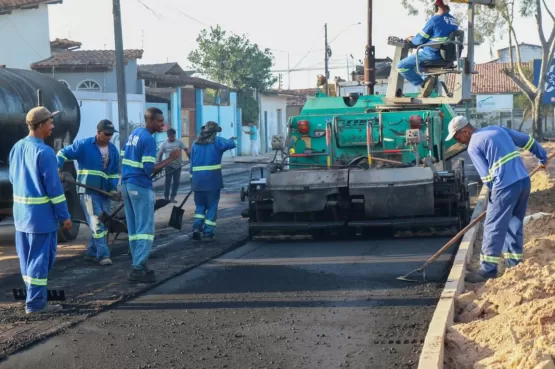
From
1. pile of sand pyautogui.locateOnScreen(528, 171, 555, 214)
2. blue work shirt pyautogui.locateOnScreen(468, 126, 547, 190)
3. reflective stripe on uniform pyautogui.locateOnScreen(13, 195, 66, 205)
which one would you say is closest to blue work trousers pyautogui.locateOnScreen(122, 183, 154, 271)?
reflective stripe on uniform pyautogui.locateOnScreen(13, 195, 66, 205)

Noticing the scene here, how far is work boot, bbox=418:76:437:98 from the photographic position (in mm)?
11703

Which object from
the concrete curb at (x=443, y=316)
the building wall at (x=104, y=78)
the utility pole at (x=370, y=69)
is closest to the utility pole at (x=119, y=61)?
the utility pole at (x=370, y=69)

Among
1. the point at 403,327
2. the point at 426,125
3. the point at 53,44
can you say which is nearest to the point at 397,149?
the point at 426,125

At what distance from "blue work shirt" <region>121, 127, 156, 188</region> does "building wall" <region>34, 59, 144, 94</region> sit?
2184cm

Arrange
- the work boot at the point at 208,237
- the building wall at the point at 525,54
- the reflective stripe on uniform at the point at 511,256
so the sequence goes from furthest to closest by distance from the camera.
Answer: the building wall at the point at 525,54, the work boot at the point at 208,237, the reflective stripe on uniform at the point at 511,256

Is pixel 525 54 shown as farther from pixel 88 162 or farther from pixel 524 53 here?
pixel 88 162

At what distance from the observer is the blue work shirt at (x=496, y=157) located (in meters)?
7.57

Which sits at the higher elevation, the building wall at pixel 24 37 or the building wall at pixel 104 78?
the building wall at pixel 24 37

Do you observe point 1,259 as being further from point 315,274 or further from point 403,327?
point 403,327

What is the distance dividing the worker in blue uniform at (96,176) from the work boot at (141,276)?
50.1 inches

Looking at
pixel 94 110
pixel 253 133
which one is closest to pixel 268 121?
pixel 253 133

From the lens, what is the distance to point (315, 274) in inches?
335

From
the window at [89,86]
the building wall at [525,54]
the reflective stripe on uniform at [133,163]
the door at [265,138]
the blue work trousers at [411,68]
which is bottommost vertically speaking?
the door at [265,138]

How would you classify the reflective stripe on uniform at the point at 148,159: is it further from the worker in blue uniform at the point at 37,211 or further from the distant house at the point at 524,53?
the distant house at the point at 524,53
